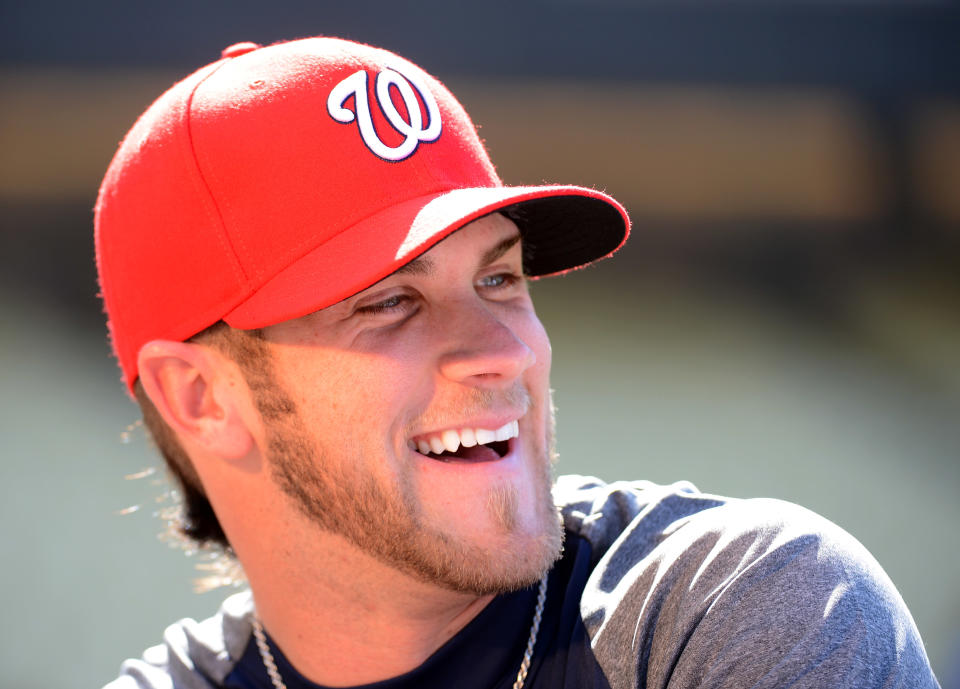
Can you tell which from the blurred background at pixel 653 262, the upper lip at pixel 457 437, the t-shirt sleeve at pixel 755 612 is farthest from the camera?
the blurred background at pixel 653 262

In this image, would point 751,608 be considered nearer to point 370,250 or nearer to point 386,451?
point 386,451

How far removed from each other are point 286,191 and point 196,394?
1.20 feet

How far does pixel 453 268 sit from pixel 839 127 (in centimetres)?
439

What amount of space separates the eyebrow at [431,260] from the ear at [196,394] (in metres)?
0.31

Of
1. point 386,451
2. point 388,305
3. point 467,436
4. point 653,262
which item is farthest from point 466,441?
point 653,262

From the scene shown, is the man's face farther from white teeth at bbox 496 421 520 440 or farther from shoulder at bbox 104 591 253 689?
shoulder at bbox 104 591 253 689

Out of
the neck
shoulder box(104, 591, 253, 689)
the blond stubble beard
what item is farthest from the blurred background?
the blond stubble beard

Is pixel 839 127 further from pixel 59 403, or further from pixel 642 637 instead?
pixel 642 637

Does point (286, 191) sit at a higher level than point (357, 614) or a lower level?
higher

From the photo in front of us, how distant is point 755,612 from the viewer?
1186mm

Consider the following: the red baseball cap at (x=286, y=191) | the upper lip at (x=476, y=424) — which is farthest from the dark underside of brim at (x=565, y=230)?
the upper lip at (x=476, y=424)

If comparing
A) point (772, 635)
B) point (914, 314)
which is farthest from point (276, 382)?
point (914, 314)

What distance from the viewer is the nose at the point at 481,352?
1.37 meters

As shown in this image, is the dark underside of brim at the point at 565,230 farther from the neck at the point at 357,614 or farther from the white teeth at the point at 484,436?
the neck at the point at 357,614
